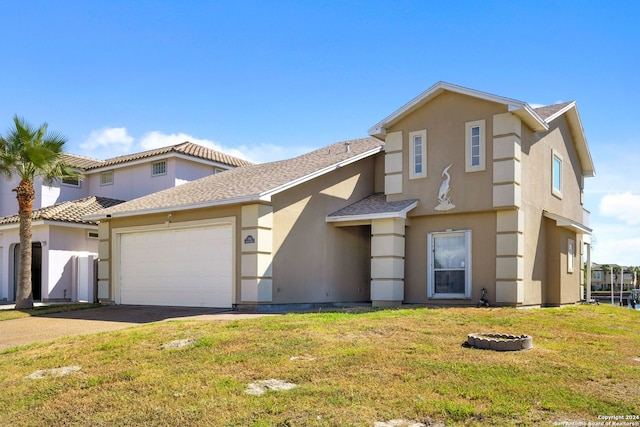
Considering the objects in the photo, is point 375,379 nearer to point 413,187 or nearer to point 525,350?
point 525,350

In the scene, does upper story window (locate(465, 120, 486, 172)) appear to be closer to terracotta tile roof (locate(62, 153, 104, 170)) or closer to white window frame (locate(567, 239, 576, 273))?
white window frame (locate(567, 239, 576, 273))

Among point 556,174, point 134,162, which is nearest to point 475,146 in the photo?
point 556,174

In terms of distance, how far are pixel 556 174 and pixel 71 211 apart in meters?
20.2

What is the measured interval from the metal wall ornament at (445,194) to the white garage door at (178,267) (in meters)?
6.53

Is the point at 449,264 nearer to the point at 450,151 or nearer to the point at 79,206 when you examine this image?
the point at 450,151

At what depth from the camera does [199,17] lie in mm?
16531

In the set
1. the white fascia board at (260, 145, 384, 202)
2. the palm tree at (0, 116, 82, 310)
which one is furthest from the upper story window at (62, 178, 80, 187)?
the white fascia board at (260, 145, 384, 202)

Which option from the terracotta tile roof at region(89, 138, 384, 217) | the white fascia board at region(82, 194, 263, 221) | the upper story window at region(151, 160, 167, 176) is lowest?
the white fascia board at region(82, 194, 263, 221)

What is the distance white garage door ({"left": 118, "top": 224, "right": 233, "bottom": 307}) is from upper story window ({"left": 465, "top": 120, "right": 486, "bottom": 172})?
7.58 metres

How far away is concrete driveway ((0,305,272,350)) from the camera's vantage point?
46.7ft

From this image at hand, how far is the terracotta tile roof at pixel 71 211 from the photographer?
25.3 metres

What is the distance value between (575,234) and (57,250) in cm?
2092

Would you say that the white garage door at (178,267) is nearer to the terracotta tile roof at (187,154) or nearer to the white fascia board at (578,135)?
the terracotta tile roof at (187,154)

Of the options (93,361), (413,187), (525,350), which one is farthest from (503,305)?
(93,361)
